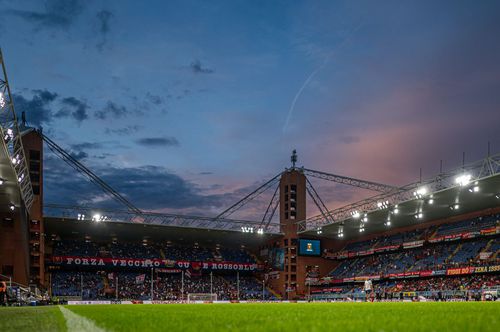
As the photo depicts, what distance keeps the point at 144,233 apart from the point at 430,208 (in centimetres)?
4829

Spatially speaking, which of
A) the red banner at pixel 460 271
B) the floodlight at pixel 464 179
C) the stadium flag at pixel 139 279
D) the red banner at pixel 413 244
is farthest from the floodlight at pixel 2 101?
the red banner at pixel 413 244

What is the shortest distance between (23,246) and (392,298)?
4880cm

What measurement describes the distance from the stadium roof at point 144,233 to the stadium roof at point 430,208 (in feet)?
48.1

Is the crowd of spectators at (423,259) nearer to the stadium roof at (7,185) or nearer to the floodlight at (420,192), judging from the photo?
the floodlight at (420,192)

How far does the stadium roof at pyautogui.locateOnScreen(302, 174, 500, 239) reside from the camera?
5956 centimetres

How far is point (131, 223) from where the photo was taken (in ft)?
260

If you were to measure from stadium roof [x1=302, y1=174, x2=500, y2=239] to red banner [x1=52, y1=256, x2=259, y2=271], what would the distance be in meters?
16.7

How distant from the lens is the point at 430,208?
69.9 metres

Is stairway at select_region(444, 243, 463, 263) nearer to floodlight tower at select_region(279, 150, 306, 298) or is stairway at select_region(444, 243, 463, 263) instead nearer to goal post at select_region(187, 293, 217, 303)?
floodlight tower at select_region(279, 150, 306, 298)

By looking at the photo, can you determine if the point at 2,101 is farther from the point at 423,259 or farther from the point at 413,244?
the point at 413,244

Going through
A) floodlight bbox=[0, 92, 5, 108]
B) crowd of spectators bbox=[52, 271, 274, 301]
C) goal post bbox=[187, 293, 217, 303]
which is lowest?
goal post bbox=[187, 293, 217, 303]

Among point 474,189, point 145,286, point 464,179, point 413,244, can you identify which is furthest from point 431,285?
point 145,286

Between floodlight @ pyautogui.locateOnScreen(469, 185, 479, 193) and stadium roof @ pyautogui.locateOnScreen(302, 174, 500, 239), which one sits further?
stadium roof @ pyautogui.locateOnScreen(302, 174, 500, 239)

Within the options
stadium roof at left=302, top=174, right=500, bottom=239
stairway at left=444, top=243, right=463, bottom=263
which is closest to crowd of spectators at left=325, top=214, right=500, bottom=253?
stadium roof at left=302, top=174, right=500, bottom=239
